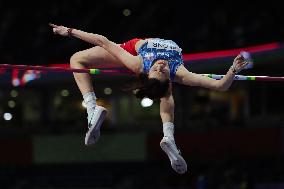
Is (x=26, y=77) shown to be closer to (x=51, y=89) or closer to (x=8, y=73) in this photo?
(x=8, y=73)

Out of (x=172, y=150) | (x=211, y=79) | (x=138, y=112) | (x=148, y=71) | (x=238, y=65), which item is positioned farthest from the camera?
(x=138, y=112)

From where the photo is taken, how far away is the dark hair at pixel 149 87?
8312mm

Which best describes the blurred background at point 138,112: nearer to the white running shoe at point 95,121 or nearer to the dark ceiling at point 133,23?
the dark ceiling at point 133,23

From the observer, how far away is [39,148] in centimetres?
2130

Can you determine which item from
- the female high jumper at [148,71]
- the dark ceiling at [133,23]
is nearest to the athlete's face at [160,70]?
the female high jumper at [148,71]

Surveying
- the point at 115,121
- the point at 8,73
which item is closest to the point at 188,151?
the point at 115,121

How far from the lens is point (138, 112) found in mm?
22094

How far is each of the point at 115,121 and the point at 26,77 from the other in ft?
26.2

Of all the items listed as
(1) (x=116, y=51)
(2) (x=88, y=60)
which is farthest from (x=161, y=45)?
(2) (x=88, y=60)

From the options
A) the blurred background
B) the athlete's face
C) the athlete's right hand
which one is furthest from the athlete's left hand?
the blurred background

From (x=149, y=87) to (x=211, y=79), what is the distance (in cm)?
74

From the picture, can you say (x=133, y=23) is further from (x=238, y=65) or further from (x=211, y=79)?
(x=238, y=65)

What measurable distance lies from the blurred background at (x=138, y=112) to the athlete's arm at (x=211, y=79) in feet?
27.6

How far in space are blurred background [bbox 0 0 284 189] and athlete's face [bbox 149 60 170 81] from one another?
850 centimetres
